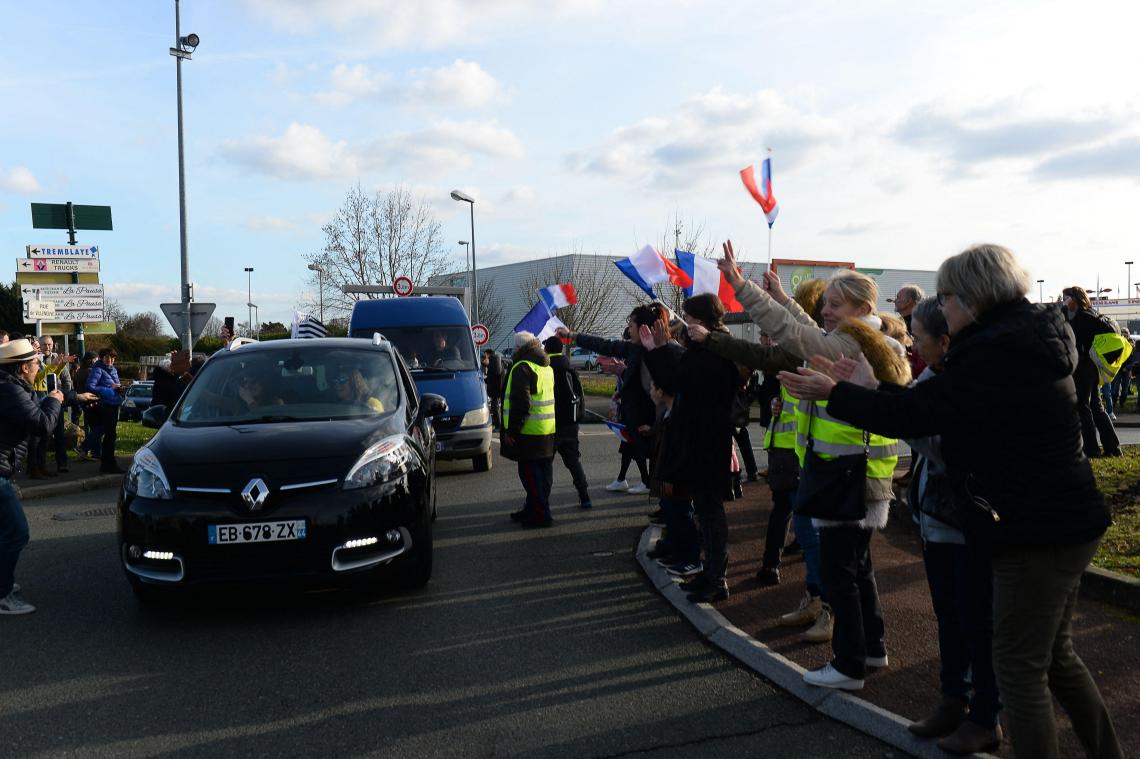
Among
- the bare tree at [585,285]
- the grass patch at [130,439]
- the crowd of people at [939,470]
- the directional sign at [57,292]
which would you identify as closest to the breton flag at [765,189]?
the crowd of people at [939,470]

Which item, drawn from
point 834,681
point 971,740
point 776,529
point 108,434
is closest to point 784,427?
point 776,529

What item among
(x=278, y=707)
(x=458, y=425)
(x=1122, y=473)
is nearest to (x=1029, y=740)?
(x=278, y=707)

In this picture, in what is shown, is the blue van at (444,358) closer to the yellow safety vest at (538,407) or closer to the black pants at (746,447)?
the yellow safety vest at (538,407)

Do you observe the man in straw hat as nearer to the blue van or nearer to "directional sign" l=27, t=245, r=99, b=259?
the blue van

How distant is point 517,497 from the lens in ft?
35.2

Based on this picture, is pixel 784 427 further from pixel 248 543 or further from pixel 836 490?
pixel 248 543

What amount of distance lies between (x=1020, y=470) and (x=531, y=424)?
231 inches

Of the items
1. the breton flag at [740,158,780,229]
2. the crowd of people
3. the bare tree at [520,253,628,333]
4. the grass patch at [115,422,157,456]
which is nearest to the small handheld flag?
the breton flag at [740,158,780,229]

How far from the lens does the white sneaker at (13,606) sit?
621 cm

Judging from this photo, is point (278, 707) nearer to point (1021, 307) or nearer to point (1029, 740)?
point (1029, 740)

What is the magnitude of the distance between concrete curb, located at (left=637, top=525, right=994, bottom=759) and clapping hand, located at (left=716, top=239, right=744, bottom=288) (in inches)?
73.4

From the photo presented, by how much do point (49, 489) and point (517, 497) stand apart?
230 inches

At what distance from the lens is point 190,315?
18.0 m

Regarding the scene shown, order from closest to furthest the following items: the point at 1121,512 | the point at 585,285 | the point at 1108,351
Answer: the point at 1121,512, the point at 1108,351, the point at 585,285
